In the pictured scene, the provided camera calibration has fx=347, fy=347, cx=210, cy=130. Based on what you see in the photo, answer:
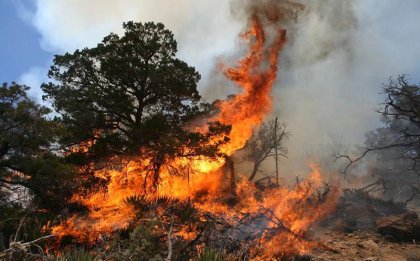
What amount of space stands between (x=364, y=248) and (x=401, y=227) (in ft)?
9.95

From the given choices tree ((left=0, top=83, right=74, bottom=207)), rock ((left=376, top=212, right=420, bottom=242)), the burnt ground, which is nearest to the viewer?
tree ((left=0, top=83, right=74, bottom=207))

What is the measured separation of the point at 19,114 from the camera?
1243 centimetres

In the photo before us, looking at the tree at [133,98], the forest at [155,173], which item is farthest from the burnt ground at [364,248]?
the tree at [133,98]

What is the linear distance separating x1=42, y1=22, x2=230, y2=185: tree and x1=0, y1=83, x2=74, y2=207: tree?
5.56 metres

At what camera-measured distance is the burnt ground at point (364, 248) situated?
44.7ft

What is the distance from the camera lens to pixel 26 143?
1259 cm

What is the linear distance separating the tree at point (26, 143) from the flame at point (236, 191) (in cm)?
205

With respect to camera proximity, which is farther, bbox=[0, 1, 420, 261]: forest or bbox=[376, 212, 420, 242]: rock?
bbox=[376, 212, 420, 242]: rock

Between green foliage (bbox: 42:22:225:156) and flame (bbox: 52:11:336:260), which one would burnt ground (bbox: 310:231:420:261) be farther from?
green foliage (bbox: 42:22:225:156)

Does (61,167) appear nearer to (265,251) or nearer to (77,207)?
(77,207)

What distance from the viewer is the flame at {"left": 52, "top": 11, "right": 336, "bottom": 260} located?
44.7 feet

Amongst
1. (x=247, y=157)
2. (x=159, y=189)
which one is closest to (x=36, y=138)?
(x=159, y=189)

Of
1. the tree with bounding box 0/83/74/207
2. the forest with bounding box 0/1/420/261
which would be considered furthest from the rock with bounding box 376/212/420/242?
the tree with bounding box 0/83/74/207

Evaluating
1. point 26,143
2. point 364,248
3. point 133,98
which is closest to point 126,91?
point 133,98
